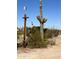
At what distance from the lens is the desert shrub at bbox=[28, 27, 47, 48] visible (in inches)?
63.6

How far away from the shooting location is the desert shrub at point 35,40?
161 centimetres

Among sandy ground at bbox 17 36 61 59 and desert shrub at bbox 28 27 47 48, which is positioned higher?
desert shrub at bbox 28 27 47 48

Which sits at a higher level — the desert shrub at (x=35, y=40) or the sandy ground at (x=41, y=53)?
the desert shrub at (x=35, y=40)

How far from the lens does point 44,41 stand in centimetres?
162

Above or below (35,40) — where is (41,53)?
below

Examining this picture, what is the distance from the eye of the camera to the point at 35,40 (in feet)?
5.32
